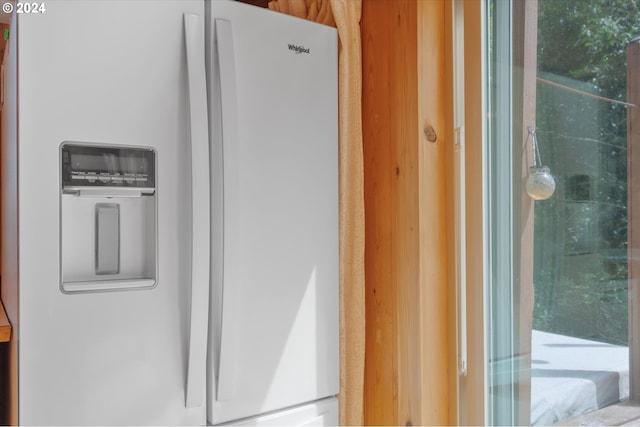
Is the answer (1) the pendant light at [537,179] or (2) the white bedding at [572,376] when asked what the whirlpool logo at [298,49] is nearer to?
(1) the pendant light at [537,179]

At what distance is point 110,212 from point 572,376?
1173 millimetres

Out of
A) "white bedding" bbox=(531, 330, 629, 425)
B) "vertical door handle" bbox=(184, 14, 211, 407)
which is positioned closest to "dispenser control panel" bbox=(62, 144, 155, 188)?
"vertical door handle" bbox=(184, 14, 211, 407)

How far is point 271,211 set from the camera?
53.8 inches

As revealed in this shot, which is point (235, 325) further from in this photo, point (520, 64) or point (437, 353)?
point (520, 64)

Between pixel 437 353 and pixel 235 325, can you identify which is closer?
pixel 235 325

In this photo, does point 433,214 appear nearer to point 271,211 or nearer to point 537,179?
point 537,179

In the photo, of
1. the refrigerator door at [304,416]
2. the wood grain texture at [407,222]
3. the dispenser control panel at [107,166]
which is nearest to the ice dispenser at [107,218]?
the dispenser control panel at [107,166]

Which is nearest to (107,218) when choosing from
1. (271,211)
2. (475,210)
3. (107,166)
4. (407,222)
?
(107,166)

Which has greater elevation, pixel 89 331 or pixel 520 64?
pixel 520 64

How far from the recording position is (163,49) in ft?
3.97

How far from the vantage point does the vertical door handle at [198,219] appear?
1212 millimetres

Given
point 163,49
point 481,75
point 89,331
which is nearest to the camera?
point 89,331

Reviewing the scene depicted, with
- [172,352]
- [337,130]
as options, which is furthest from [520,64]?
[172,352]

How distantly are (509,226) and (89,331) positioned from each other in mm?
1073
